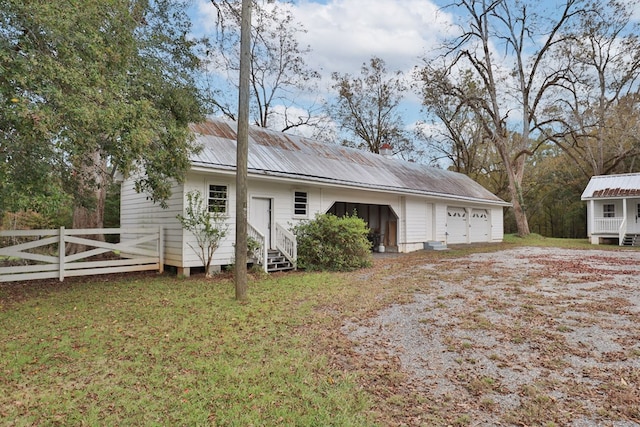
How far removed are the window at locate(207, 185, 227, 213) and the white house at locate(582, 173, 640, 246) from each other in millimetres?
21764

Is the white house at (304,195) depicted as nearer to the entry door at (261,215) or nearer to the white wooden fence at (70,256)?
the entry door at (261,215)

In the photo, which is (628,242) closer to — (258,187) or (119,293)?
(258,187)

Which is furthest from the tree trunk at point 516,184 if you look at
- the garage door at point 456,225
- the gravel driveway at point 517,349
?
the gravel driveway at point 517,349

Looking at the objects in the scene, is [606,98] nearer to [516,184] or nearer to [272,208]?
[516,184]

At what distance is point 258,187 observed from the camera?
11367mm

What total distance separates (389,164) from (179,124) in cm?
1271

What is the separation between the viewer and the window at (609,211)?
892 inches

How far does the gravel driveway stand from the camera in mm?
3111

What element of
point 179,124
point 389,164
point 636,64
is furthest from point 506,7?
point 179,124

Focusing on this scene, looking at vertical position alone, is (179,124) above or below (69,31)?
below

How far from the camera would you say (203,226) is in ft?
32.4

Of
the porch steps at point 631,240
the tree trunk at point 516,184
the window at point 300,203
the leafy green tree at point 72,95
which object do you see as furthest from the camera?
the tree trunk at point 516,184

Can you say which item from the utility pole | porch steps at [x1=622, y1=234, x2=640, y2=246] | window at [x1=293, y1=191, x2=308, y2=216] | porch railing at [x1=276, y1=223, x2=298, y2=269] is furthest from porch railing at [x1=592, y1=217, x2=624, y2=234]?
the utility pole

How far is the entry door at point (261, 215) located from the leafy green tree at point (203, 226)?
1.29 meters
